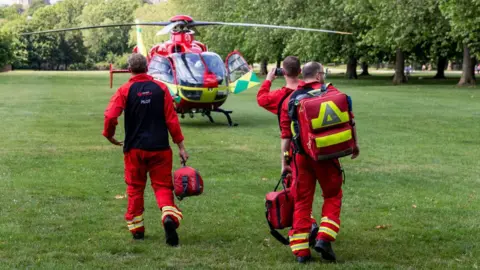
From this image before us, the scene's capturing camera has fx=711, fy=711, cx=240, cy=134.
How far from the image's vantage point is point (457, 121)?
21.8 meters

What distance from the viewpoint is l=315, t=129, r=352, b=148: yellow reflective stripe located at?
6172mm

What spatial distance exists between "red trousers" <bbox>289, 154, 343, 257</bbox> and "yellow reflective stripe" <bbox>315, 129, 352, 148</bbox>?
32 centimetres

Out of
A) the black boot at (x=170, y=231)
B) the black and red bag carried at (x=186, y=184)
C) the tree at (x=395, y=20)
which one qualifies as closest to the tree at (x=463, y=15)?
the tree at (x=395, y=20)

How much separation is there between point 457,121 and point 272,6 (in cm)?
3348

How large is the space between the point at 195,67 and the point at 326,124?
1523 cm

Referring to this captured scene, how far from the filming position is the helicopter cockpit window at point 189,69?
2083 centimetres

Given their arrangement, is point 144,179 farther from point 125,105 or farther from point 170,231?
point 125,105

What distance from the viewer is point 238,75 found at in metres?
22.2

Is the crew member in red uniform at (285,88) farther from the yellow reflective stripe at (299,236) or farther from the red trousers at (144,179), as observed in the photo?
the yellow reflective stripe at (299,236)

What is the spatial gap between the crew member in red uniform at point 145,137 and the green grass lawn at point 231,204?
0.35 meters

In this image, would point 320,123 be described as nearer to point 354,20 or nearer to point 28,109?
point 28,109

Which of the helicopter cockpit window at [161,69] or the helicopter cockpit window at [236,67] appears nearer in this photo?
the helicopter cockpit window at [161,69]

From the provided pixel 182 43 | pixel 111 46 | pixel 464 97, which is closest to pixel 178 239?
pixel 182 43

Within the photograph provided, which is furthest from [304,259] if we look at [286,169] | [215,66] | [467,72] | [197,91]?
[467,72]
